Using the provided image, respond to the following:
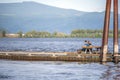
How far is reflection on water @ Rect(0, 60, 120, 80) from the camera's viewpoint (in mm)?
51594

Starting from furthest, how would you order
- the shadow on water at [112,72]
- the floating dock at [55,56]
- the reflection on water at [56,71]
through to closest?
the floating dock at [55,56]
the reflection on water at [56,71]
the shadow on water at [112,72]

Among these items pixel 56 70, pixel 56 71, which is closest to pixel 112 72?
pixel 56 71

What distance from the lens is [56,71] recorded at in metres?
57.3

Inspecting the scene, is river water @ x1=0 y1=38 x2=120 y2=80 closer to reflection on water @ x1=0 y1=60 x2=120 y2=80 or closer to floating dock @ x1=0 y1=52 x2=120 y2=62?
reflection on water @ x1=0 y1=60 x2=120 y2=80

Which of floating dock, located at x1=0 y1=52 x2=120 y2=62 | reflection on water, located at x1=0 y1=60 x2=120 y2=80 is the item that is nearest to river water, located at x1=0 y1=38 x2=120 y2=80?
reflection on water, located at x1=0 y1=60 x2=120 y2=80

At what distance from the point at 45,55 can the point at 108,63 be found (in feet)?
30.6

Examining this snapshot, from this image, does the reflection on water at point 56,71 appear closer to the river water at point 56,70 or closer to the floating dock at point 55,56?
the river water at point 56,70

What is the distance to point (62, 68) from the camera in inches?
A: 2355

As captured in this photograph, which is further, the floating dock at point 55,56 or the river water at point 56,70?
the floating dock at point 55,56

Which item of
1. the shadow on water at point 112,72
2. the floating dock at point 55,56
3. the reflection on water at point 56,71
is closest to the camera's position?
the shadow on water at point 112,72

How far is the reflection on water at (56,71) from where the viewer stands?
2031 inches

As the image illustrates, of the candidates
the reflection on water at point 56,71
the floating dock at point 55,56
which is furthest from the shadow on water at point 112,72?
the floating dock at point 55,56

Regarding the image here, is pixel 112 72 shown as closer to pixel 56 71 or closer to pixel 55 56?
pixel 56 71

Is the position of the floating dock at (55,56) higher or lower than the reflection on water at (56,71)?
higher
